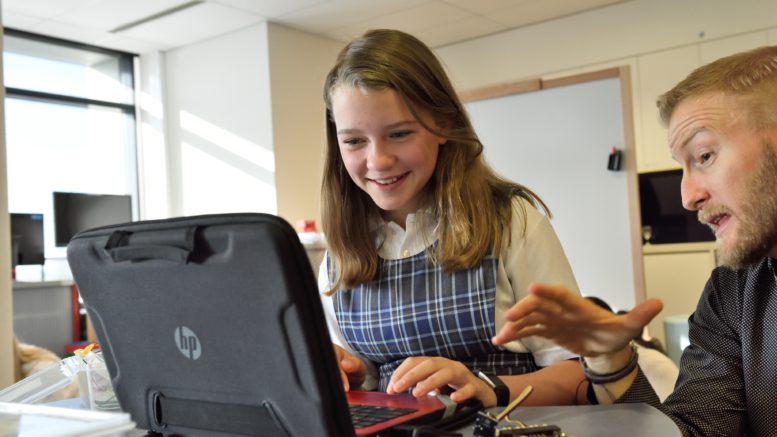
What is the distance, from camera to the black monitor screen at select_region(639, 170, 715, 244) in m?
5.18

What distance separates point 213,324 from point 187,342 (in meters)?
0.05

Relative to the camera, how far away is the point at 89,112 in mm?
6109

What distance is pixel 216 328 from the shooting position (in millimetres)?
678

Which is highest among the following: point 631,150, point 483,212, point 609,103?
point 609,103

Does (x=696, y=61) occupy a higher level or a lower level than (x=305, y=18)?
lower

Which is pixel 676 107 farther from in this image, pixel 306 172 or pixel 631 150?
pixel 306 172

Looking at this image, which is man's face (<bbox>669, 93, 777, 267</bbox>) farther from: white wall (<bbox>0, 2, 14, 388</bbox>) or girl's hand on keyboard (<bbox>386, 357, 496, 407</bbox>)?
white wall (<bbox>0, 2, 14, 388</bbox>)

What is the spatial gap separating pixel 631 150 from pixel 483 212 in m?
3.02

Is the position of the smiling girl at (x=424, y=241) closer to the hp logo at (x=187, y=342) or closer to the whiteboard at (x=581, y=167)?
the hp logo at (x=187, y=342)

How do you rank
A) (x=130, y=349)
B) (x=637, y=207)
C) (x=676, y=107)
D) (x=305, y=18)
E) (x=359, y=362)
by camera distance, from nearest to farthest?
(x=130, y=349) → (x=676, y=107) → (x=359, y=362) → (x=637, y=207) → (x=305, y=18)

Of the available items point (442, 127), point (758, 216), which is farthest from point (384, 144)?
point (758, 216)

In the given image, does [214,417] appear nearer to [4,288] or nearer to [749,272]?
[749,272]

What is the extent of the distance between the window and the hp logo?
5209 mm

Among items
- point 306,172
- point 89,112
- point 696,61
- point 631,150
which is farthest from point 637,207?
point 89,112
